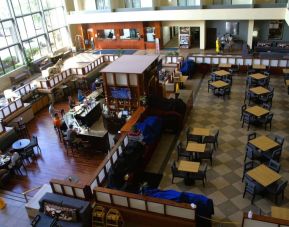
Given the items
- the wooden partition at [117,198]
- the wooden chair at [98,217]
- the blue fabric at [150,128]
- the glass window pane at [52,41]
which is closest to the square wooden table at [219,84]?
the blue fabric at [150,128]

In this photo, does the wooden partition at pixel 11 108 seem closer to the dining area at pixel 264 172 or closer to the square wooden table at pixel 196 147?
the square wooden table at pixel 196 147

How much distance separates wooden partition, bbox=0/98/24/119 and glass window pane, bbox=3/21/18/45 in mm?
8366

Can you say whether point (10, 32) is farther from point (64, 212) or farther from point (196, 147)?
point (64, 212)

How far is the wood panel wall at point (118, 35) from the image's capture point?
A: 25.6 m

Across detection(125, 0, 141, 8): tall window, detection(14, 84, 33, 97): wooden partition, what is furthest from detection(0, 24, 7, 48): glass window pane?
detection(125, 0, 141, 8): tall window

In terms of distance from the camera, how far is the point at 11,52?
21.8 m

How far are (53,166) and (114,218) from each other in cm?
470

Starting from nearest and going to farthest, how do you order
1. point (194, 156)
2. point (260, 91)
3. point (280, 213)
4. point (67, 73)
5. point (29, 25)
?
point (280, 213)
point (194, 156)
point (260, 91)
point (67, 73)
point (29, 25)

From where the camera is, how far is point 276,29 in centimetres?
2284

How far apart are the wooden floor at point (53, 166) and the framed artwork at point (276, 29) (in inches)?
714

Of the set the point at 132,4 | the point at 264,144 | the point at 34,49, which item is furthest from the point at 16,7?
the point at 264,144

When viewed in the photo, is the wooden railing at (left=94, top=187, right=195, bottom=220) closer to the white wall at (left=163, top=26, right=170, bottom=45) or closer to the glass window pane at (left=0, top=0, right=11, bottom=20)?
the glass window pane at (left=0, top=0, right=11, bottom=20)

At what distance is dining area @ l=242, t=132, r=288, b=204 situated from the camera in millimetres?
8790

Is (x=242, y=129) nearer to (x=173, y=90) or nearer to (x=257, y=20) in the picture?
(x=173, y=90)
